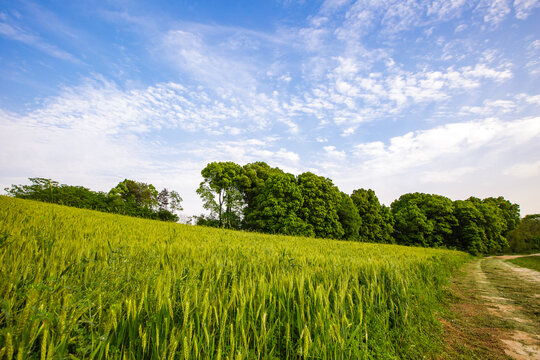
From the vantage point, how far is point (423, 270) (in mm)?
7430

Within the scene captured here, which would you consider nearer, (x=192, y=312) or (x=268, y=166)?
(x=192, y=312)

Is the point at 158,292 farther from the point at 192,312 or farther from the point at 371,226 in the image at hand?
the point at 371,226

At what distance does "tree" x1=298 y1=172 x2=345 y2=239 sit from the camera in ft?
108

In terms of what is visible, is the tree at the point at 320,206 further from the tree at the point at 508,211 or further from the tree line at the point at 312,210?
the tree at the point at 508,211

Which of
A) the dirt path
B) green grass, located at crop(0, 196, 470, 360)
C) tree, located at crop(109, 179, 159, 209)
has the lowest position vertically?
the dirt path

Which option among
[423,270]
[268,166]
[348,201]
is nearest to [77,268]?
[423,270]

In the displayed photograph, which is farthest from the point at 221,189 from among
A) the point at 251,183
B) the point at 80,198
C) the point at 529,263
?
the point at 529,263

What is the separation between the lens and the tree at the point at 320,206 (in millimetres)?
33000

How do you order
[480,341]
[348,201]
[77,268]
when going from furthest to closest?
[348,201]
[480,341]
[77,268]

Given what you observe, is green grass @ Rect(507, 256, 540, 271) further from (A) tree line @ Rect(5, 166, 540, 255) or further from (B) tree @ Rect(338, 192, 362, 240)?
(B) tree @ Rect(338, 192, 362, 240)

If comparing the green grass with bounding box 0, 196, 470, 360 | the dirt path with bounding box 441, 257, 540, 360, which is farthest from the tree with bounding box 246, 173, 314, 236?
the green grass with bounding box 0, 196, 470, 360

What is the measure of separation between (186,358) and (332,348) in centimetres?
123

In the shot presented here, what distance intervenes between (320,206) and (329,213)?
1.83 meters

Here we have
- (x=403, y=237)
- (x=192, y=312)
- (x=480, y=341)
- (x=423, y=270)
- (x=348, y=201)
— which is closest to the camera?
(x=192, y=312)
